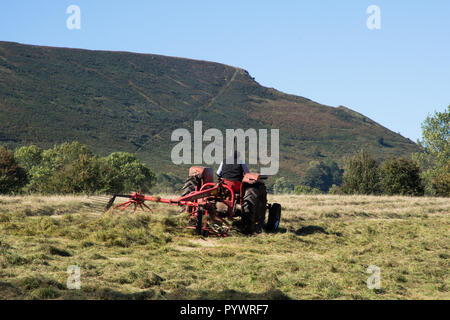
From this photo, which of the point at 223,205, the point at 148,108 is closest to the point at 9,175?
the point at 223,205

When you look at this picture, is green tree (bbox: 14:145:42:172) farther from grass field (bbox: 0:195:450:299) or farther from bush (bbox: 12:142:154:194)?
grass field (bbox: 0:195:450:299)

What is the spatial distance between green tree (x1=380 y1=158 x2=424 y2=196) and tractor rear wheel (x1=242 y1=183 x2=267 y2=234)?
82.8 ft

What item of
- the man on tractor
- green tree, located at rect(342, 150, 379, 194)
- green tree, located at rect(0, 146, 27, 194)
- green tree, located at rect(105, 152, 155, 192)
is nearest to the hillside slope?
green tree, located at rect(105, 152, 155, 192)

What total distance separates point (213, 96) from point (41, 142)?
70507mm

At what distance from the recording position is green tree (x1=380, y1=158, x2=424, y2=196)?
36.5m

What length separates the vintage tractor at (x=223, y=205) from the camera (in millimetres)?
12836

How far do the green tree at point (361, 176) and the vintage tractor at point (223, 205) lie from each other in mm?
26189

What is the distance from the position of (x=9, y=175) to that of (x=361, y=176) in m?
26.2

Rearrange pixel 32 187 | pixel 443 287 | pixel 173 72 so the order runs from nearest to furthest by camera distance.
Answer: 1. pixel 443 287
2. pixel 32 187
3. pixel 173 72

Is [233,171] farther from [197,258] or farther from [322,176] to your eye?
[322,176]

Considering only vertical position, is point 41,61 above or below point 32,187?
above

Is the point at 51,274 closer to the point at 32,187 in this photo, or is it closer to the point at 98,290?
the point at 98,290

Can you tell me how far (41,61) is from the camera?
12131cm
